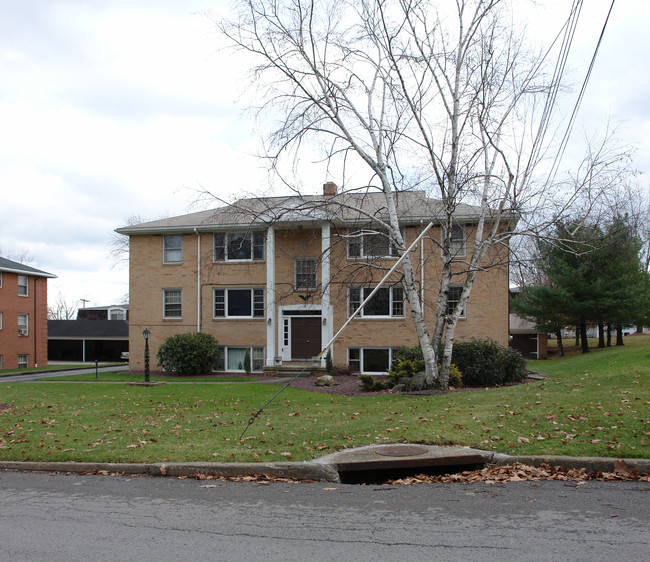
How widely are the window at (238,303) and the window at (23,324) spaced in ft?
58.8

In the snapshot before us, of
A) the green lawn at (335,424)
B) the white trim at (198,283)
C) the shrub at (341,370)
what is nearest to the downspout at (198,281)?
the white trim at (198,283)

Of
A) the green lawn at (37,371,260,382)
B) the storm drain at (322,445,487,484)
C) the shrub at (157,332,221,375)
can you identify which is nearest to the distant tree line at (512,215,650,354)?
the green lawn at (37,371,260,382)

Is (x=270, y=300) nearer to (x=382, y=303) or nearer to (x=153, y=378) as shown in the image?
(x=382, y=303)

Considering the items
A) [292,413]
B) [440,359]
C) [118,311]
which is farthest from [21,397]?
[118,311]

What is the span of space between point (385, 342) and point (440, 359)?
288 inches

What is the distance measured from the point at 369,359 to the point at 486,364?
8.16m

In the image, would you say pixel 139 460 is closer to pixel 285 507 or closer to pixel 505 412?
pixel 285 507

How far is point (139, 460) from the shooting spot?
316 inches

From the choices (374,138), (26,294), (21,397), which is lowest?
(21,397)

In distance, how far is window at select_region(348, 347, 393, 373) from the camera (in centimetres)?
2511

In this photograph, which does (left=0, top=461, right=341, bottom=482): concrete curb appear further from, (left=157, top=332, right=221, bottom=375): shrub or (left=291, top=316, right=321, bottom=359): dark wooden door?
(left=291, top=316, right=321, bottom=359): dark wooden door

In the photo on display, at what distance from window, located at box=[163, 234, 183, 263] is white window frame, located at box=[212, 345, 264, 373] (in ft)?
15.7

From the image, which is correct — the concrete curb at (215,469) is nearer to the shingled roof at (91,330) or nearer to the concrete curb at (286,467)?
the concrete curb at (286,467)

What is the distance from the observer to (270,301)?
2550 centimetres
